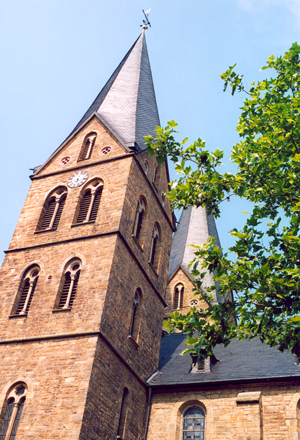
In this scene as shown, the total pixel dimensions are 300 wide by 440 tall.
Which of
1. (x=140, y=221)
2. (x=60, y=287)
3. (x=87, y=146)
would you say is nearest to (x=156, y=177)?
(x=87, y=146)

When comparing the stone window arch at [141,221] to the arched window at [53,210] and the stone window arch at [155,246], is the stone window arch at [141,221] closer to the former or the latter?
the stone window arch at [155,246]

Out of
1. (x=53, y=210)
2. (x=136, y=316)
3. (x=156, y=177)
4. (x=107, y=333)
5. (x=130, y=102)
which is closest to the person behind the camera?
(x=107, y=333)

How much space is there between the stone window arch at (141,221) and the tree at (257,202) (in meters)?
8.29

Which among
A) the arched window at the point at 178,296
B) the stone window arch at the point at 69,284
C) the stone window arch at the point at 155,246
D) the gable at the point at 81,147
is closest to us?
the stone window arch at the point at 69,284

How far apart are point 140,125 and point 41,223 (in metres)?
6.63

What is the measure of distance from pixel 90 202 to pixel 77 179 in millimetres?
1652

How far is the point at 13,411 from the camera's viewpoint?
14070 millimetres

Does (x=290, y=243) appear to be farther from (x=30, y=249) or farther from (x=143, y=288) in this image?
(x=30, y=249)

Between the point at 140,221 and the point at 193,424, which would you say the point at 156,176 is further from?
the point at 193,424

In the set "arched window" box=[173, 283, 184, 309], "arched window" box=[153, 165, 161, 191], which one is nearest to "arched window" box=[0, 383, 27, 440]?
"arched window" box=[153, 165, 161, 191]

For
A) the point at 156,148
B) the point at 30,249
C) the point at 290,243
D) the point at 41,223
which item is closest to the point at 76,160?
the point at 41,223

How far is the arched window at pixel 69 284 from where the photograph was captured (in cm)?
1607

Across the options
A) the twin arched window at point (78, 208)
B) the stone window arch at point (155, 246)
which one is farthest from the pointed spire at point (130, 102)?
the stone window arch at point (155, 246)

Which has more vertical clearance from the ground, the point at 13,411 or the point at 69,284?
the point at 69,284
